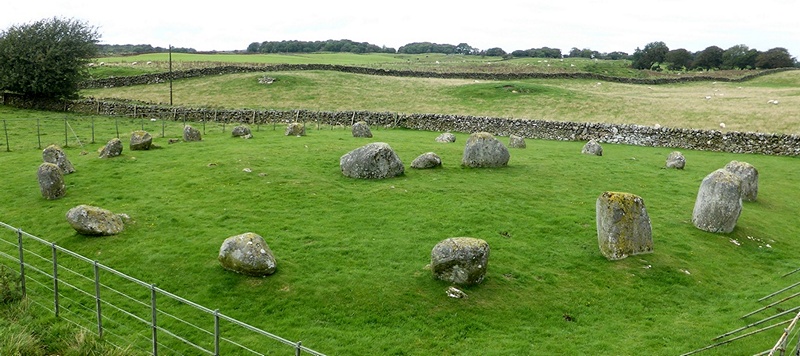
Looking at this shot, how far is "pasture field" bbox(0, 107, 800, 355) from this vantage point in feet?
43.9

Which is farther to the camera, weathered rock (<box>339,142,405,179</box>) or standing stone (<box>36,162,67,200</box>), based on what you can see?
weathered rock (<box>339,142,405,179</box>)

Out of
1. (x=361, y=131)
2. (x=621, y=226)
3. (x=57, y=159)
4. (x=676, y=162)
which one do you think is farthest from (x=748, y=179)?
(x=57, y=159)

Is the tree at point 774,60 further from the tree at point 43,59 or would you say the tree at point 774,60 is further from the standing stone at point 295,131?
the tree at point 43,59

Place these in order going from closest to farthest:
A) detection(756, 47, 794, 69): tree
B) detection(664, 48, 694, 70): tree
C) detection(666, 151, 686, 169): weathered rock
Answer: detection(666, 151, 686, 169): weathered rock → detection(756, 47, 794, 69): tree → detection(664, 48, 694, 70): tree

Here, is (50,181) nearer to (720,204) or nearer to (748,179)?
(720,204)

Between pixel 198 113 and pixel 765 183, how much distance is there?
144 ft

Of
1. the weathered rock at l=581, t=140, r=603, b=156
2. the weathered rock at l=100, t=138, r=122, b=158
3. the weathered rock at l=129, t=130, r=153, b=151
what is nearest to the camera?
the weathered rock at l=100, t=138, r=122, b=158

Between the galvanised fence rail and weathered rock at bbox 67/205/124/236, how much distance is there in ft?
5.10

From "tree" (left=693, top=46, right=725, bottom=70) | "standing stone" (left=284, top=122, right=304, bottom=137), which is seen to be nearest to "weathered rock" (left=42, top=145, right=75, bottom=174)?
"standing stone" (left=284, top=122, right=304, bottom=137)

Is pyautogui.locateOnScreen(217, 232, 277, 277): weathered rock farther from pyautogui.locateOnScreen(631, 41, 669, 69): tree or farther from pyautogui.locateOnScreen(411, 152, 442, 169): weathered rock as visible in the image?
pyautogui.locateOnScreen(631, 41, 669, 69): tree

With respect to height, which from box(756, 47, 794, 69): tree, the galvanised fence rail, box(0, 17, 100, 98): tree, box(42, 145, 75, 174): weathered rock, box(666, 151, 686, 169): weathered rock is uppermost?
box(756, 47, 794, 69): tree

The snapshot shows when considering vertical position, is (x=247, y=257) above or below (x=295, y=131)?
below

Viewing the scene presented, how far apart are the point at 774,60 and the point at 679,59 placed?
19021mm

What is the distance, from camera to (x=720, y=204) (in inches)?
779
